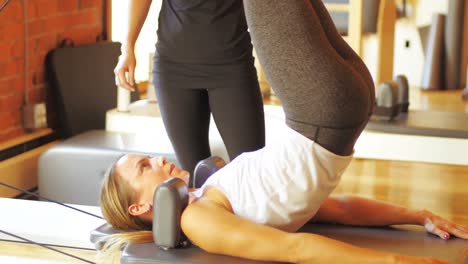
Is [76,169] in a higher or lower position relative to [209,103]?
lower

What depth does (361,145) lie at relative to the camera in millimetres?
3854

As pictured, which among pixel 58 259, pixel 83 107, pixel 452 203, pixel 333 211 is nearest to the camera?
pixel 333 211

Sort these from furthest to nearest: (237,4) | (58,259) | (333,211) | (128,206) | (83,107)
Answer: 1. (83,107)
2. (58,259)
3. (237,4)
4. (333,211)
5. (128,206)

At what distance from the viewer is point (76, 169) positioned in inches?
141

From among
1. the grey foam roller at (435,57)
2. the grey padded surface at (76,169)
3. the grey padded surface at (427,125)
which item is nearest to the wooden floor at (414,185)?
the grey padded surface at (427,125)

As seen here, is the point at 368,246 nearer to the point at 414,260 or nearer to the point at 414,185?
the point at 414,260

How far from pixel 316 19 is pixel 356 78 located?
0.51 ft

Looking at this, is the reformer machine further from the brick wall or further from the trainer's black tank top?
the brick wall

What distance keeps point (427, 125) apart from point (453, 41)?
311 cm

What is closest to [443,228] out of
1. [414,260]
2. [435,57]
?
[414,260]

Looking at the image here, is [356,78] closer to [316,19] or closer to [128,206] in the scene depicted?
[316,19]

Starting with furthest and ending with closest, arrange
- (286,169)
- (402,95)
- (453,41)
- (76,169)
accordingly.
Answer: (453,41)
(402,95)
(76,169)
(286,169)

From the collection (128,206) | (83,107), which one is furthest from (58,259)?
(83,107)

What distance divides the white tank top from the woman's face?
147 mm
